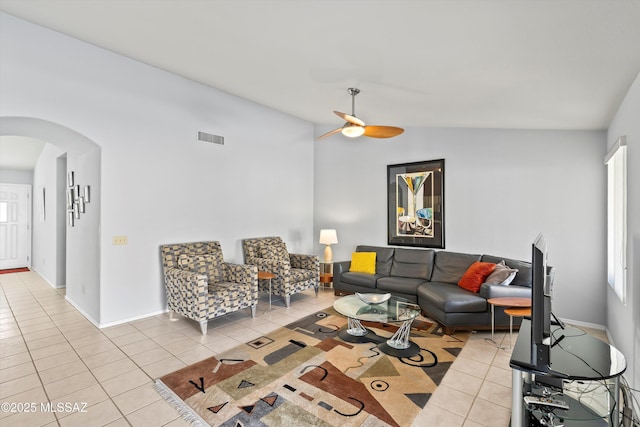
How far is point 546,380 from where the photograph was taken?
1941 mm

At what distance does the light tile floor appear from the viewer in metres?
2.21

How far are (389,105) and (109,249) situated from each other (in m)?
4.01

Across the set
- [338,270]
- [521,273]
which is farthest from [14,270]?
[521,273]

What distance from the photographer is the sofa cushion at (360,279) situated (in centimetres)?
491

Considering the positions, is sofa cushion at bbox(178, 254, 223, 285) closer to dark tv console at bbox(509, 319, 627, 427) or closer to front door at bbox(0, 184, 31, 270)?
dark tv console at bbox(509, 319, 627, 427)

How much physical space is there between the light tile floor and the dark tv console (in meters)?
0.47

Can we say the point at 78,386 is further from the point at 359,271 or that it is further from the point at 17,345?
the point at 359,271

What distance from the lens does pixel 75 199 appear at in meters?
4.61

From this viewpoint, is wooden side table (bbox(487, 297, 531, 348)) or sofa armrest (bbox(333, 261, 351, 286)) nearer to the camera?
wooden side table (bbox(487, 297, 531, 348))

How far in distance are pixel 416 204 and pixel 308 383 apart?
365 centimetres

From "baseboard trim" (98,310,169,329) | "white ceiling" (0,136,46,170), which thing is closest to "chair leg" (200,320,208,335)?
"baseboard trim" (98,310,169,329)

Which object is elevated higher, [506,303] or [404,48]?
[404,48]

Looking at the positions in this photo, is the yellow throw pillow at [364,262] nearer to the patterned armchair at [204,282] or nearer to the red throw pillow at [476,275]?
the red throw pillow at [476,275]

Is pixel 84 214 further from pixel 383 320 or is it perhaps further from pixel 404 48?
pixel 404 48
